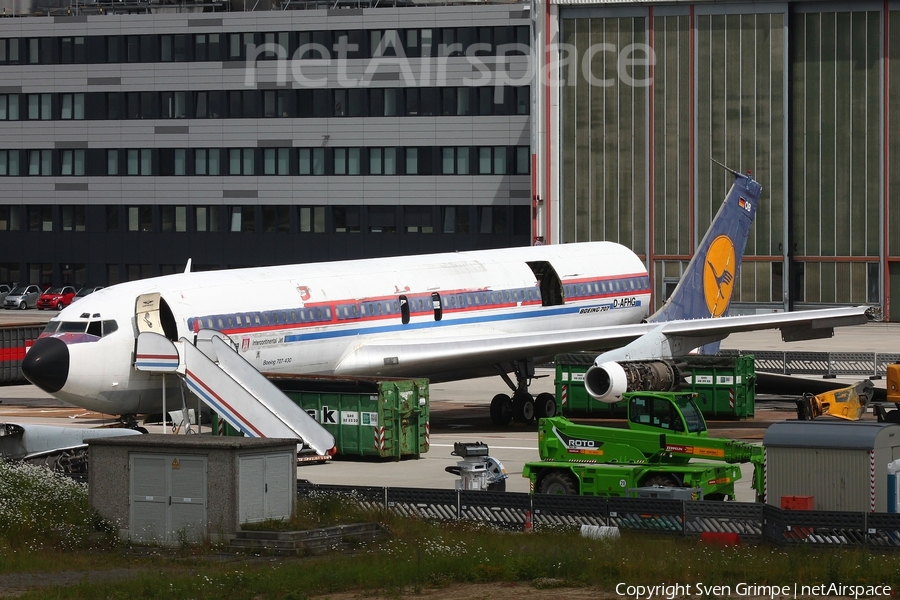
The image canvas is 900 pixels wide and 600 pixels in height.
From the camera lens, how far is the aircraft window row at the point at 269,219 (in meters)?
103

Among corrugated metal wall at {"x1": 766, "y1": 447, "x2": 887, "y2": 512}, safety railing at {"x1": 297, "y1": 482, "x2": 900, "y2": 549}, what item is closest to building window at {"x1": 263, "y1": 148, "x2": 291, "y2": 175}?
safety railing at {"x1": 297, "y1": 482, "x2": 900, "y2": 549}

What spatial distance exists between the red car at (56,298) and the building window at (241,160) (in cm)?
1668

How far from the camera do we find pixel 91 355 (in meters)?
36.2

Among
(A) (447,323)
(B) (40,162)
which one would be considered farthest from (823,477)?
(B) (40,162)

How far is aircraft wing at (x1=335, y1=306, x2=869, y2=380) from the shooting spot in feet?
134

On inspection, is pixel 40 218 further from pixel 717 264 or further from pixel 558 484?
pixel 558 484

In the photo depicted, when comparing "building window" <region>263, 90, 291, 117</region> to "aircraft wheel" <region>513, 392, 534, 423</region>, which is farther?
"building window" <region>263, 90, 291, 117</region>

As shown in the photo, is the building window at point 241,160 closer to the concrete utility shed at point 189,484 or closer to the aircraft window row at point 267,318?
the aircraft window row at point 267,318

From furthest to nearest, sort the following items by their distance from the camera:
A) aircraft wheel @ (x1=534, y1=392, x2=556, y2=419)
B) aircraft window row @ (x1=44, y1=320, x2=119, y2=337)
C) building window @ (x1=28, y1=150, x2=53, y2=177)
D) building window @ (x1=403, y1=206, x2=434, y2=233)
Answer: building window @ (x1=28, y1=150, x2=53, y2=177)
building window @ (x1=403, y1=206, x2=434, y2=233)
aircraft wheel @ (x1=534, y1=392, x2=556, y2=419)
aircraft window row @ (x1=44, y1=320, x2=119, y2=337)

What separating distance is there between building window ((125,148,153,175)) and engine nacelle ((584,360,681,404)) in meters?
77.4

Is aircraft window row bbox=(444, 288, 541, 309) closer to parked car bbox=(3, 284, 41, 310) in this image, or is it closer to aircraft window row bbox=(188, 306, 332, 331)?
aircraft window row bbox=(188, 306, 332, 331)

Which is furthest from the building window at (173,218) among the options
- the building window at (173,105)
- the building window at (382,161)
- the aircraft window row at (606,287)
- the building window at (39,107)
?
the aircraft window row at (606,287)

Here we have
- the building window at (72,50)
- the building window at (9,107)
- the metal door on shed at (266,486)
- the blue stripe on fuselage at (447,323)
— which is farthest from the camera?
the building window at (9,107)

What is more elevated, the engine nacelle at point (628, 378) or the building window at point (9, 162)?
the building window at point (9, 162)
